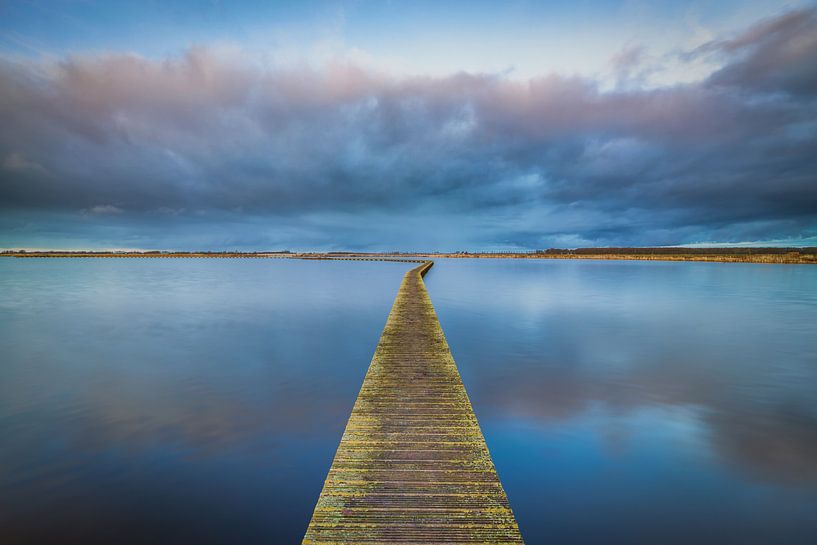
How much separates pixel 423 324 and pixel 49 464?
9.94 metres

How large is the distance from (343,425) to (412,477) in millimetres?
3642

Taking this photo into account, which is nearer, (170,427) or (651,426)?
(170,427)

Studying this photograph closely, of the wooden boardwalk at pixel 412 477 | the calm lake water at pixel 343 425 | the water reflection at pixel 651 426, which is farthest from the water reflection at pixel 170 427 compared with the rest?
the water reflection at pixel 651 426

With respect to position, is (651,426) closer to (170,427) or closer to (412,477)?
(412,477)

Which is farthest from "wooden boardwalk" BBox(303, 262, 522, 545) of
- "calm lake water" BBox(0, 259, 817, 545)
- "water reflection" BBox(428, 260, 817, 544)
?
"water reflection" BBox(428, 260, 817, 544)

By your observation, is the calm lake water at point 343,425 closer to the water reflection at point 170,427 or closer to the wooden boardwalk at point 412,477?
the water reflection at point 170,427

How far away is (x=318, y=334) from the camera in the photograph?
17.2 metres

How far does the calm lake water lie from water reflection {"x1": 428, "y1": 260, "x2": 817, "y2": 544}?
38 mm

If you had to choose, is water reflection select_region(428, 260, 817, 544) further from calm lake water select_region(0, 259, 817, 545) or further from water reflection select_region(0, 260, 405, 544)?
water reflection select_region(0, 260, 405, 544)

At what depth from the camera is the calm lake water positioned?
5.27 m

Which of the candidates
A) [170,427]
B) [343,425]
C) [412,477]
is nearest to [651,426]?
[412,477]

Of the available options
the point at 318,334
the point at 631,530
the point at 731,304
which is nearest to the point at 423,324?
the point at 318,334

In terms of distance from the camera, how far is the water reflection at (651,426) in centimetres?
538

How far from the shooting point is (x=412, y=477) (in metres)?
4.70
